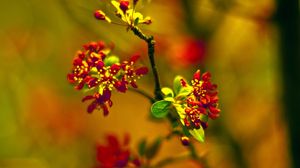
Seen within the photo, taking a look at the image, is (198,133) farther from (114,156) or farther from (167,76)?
(167,76)

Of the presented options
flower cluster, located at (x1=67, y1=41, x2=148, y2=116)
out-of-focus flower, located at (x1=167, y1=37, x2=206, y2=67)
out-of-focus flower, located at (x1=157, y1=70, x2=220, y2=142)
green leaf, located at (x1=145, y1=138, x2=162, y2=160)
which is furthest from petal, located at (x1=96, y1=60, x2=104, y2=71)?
out-of-focus flower, located at (x1=167, y1=37, x2=206, y2=67)

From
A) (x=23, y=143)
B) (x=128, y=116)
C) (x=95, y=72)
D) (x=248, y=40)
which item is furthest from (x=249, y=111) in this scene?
(x=95, y=72)

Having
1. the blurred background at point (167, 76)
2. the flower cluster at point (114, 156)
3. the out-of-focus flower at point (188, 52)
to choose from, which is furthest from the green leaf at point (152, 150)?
the out-of-focus flower at point (188, 52)

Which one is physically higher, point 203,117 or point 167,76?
point 167,76

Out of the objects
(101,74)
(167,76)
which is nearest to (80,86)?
(101,74)

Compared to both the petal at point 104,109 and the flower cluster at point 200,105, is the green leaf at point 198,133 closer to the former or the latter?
the flower cluster at point 200,105
